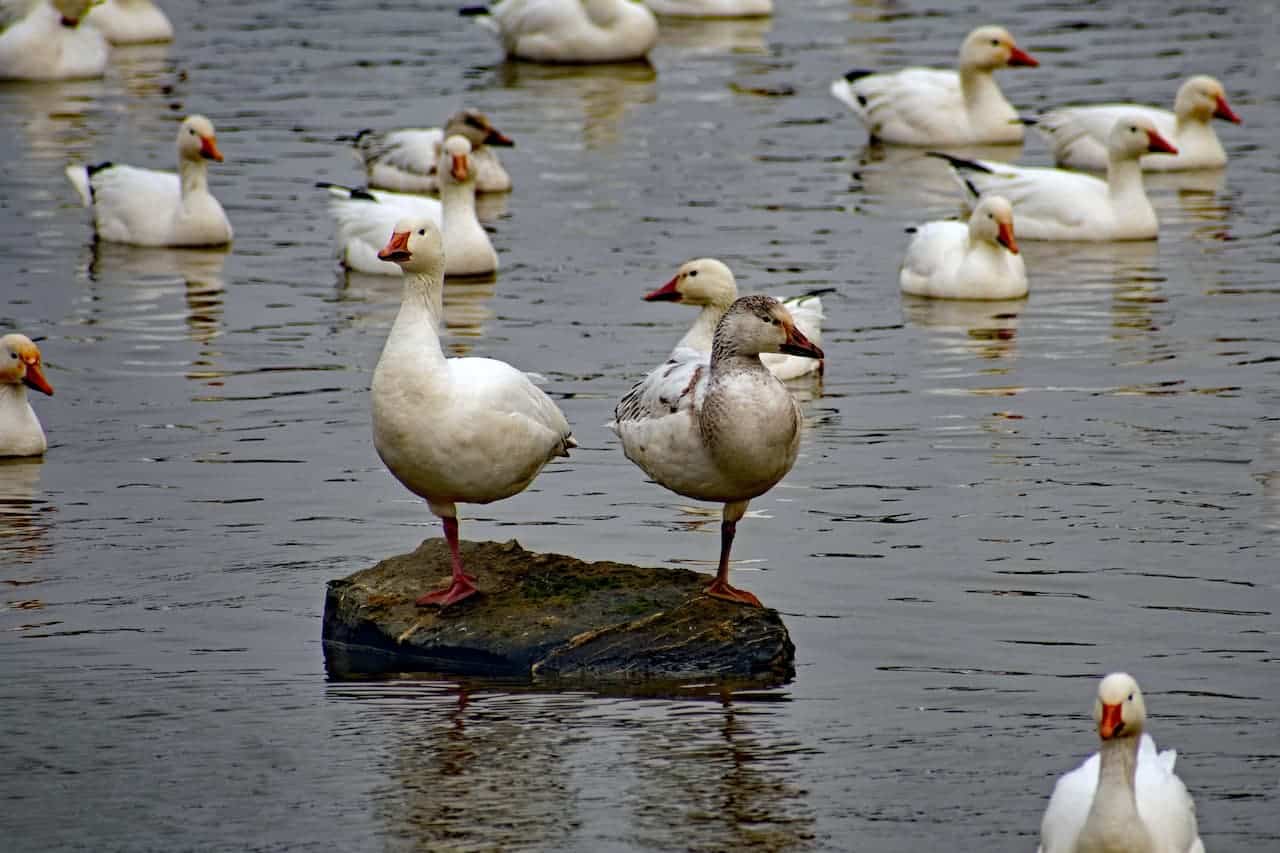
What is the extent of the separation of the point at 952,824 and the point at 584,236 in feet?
37.0

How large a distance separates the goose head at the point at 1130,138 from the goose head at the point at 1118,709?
12140 millimetres

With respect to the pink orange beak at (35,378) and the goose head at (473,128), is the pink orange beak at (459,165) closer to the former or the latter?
the goose head at (473,128)

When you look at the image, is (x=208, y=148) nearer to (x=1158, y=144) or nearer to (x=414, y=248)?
(x=1158, y=144)

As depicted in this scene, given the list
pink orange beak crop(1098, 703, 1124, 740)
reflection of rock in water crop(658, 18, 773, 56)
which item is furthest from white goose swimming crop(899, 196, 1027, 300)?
reflection of rock in water crop(658, 18, 773, 56)

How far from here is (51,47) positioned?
25.9 meters

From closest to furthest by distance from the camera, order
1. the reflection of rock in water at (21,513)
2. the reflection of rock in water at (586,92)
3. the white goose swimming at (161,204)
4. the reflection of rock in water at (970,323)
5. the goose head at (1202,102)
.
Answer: the reflection of rock in water at (21,513) → the reflection of rock in water at (970,323) → the white goose swimming at (161,204) → the goose head at (1202,102) → the reflection of rock in water at (586,92)

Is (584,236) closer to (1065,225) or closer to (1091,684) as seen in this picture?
(1065,225)

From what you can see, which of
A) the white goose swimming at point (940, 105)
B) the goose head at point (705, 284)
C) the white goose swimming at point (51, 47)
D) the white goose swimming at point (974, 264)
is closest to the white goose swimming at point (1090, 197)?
the white goose swimming at point (974, 264)

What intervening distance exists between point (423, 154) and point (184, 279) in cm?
360

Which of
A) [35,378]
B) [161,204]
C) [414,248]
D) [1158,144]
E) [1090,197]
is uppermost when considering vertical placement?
[414,248]

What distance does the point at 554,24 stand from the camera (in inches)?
→ 1045

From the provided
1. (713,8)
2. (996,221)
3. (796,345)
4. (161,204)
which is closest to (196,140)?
(161,204)

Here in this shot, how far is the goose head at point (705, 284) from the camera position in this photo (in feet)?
39.3

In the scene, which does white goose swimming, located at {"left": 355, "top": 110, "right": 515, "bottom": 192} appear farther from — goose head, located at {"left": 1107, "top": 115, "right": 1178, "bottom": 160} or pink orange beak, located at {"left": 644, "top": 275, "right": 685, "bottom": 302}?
pink orange beak, located at {"left": 644, "top": 275, "right": 685, "bottom": 302}
